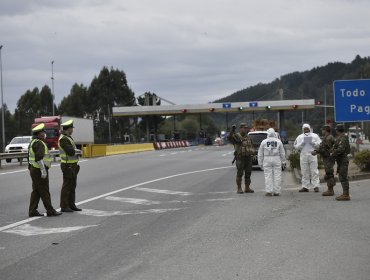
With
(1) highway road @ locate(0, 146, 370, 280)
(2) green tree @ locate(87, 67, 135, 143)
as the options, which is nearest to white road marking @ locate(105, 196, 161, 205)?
(1) highway road @ locate(0, 146, 370, 280)

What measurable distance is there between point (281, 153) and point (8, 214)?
21.4 ft

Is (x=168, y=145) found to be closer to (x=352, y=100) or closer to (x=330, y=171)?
(x=352, y=100)

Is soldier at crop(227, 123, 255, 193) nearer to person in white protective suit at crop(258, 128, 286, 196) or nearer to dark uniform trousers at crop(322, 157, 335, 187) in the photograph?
person in white protective suit at crop(258, 128, 286, 196)

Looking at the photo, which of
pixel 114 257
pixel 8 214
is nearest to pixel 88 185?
pixel 8 214

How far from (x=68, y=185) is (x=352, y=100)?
10.4m

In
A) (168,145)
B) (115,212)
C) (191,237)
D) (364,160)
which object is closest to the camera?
(191,237)

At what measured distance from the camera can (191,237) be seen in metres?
8.70

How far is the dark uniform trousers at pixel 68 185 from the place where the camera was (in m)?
11.7

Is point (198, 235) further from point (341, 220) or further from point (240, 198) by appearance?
point (240, 198)

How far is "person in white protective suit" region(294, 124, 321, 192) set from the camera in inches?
576

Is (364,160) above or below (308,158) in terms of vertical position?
below

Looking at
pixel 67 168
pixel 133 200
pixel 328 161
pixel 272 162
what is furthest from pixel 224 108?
pixel 67 168

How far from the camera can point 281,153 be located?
14.2m

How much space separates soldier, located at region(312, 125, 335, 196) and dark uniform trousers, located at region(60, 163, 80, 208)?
5877 mm
